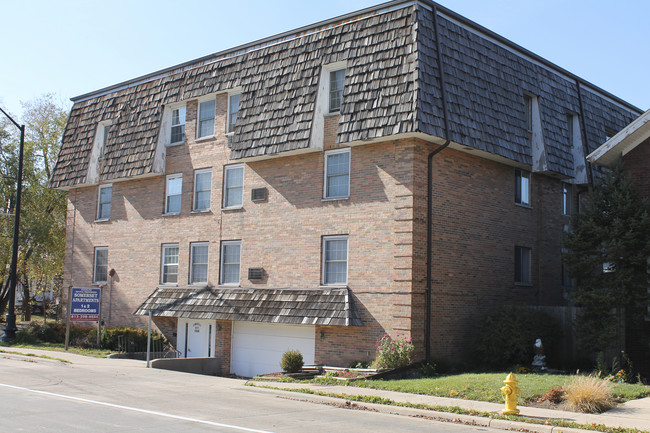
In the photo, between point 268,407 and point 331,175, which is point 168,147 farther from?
point 268,407

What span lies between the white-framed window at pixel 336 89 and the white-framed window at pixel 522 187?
22.0 ft

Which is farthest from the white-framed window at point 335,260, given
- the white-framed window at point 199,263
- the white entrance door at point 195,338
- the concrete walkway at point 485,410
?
the white-framed window at point 199,263

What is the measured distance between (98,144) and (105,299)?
670 cm

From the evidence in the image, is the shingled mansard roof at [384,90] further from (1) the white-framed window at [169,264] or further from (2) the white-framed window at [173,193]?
(1) the white-framed window at [169,264]

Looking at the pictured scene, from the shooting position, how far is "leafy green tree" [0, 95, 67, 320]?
35.7 m

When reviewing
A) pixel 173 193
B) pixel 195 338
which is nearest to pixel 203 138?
pixel 173 193

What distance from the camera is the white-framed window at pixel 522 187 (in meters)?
23.1

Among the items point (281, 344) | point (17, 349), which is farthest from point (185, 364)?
point (17, 349)

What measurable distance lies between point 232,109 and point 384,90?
745cm

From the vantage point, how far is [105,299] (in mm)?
28516

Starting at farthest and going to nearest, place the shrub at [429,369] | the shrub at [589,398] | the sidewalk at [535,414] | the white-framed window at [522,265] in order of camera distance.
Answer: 1. the white-framed window at [522,265]
2. the shrub at [429,369]
3. the shrub at [589,398]
4. the sidewalk at [535,414]

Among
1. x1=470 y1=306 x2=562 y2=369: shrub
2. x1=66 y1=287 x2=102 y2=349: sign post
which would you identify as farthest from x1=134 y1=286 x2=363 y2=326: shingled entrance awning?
x1=470 y1=306 x2=562 y2=369: shrub

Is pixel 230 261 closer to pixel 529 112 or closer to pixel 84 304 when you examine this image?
pixel 84 304

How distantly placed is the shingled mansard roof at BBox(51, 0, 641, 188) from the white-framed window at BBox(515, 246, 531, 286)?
296 centimetres
